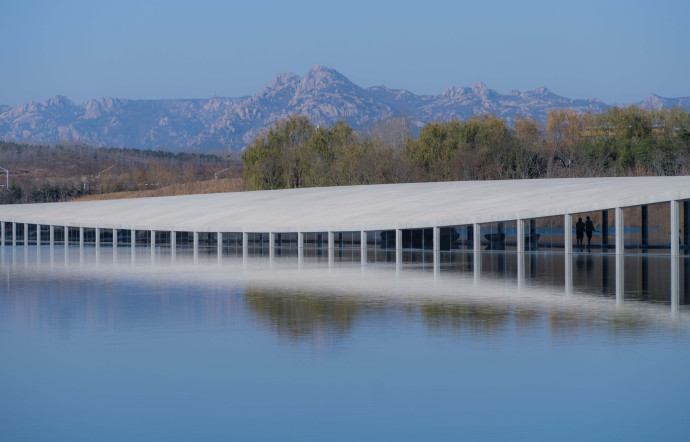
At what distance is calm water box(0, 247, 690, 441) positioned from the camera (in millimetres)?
7465

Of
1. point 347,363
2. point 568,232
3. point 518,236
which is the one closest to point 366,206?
point 518,236

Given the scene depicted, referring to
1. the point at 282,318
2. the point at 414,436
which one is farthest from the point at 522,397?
the point at 282,318

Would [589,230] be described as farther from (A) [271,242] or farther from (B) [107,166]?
(B) [107,166]

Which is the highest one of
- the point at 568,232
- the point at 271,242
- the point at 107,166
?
the point at 107,166

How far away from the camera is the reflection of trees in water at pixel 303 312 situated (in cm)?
1223

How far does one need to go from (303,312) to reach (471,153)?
4653 centimetres

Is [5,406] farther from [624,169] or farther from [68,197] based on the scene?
[68,197]

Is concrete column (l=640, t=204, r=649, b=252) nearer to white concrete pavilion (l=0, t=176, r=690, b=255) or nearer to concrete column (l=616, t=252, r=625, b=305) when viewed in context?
white concrete pavilion (l=0, t=176, r=690, b=255)

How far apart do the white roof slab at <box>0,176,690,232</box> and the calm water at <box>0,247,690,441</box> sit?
37.3ft

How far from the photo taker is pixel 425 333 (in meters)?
11.8

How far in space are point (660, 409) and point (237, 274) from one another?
53.1 feet

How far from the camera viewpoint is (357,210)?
3638 centimetres

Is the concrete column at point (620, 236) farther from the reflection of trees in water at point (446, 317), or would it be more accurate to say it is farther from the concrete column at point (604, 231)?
the reflection of trees in water at point (446, 317)

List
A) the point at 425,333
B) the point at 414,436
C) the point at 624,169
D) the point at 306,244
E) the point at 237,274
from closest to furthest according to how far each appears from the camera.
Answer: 1. the point at 414,436
2. the point at 425,333
3. the point at 237,274
4. the point at 306,244
5. the point at 624,169
